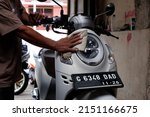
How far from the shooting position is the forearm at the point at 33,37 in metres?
2.11

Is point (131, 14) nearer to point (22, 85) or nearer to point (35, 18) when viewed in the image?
point (35, 18)

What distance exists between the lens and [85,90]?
237 centimetres

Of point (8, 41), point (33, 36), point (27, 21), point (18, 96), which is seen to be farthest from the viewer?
point (18, 96)

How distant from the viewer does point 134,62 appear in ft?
14.7

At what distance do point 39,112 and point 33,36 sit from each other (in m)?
0.45

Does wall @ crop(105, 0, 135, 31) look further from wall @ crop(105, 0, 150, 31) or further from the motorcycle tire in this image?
the motorcycle tire

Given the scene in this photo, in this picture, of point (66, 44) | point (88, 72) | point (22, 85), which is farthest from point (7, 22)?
point (22, 85)

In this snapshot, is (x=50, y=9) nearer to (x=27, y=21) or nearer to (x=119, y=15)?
(x=119, y=15)

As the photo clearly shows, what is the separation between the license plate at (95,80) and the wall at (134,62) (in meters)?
1.73

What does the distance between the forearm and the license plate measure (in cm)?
33

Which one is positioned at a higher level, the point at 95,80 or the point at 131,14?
the point at 131,14

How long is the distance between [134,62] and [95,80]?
2.21 m

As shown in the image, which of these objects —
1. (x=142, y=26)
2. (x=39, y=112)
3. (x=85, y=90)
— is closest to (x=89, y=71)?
(x=85, y=90)

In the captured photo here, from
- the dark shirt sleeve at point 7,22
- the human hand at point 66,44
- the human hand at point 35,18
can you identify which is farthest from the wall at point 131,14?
the dark shirt sleeve at point 7,22
